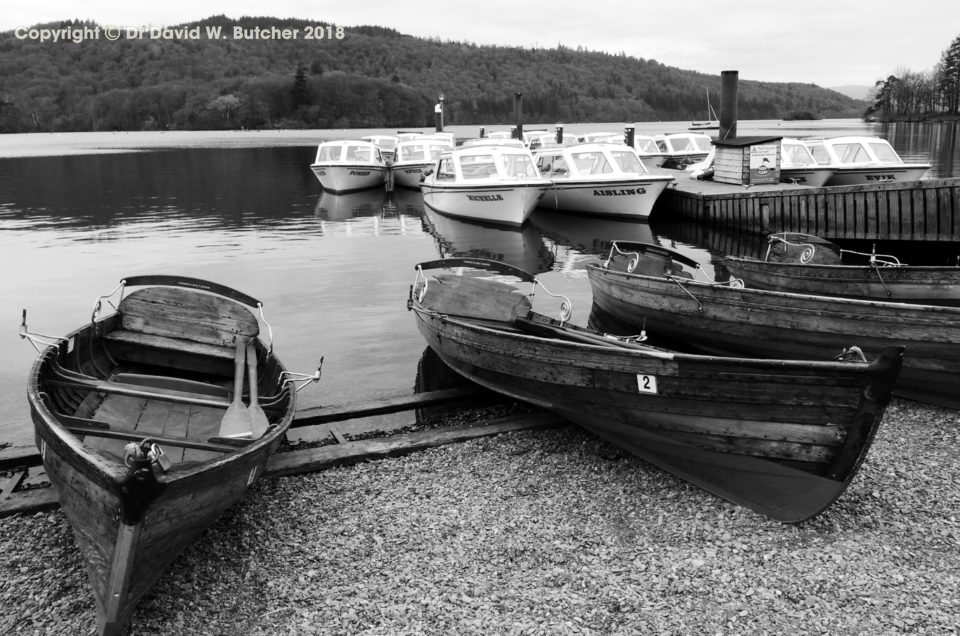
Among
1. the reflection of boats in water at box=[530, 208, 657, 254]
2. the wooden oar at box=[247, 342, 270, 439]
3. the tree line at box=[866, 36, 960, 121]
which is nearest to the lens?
the wooden oar at box=[247, 342, 270, 439]

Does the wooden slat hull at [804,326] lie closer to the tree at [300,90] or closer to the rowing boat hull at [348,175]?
the rowing boat hull at [348,175]

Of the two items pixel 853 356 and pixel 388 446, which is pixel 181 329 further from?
pixel 853 356

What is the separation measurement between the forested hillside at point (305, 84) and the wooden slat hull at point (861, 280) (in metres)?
156

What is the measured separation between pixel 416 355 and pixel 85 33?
223 metres

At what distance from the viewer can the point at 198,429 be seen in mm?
7000

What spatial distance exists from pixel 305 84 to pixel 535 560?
16797 cm

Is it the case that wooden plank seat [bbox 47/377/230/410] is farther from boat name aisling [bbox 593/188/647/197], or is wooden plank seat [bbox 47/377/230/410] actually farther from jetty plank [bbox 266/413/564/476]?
boat name aisling [bbox 593/188/647/197]

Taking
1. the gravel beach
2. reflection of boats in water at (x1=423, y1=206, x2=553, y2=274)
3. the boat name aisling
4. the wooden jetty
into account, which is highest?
the boat name aisling

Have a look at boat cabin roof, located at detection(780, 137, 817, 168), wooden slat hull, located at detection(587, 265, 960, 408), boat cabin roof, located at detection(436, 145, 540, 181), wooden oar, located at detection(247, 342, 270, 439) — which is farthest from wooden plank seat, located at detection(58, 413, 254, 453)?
boat cabin roof, located at detection(780, 137, 817, 168)

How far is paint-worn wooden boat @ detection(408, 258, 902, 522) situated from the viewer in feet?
18.2

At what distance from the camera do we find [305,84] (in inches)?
6299

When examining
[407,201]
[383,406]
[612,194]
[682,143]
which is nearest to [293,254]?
[612,194]

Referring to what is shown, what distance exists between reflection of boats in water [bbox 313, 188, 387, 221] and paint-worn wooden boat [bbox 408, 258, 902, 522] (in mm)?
24116

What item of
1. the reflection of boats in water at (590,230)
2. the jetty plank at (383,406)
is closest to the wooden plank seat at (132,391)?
the jetty plank at (383,406)
